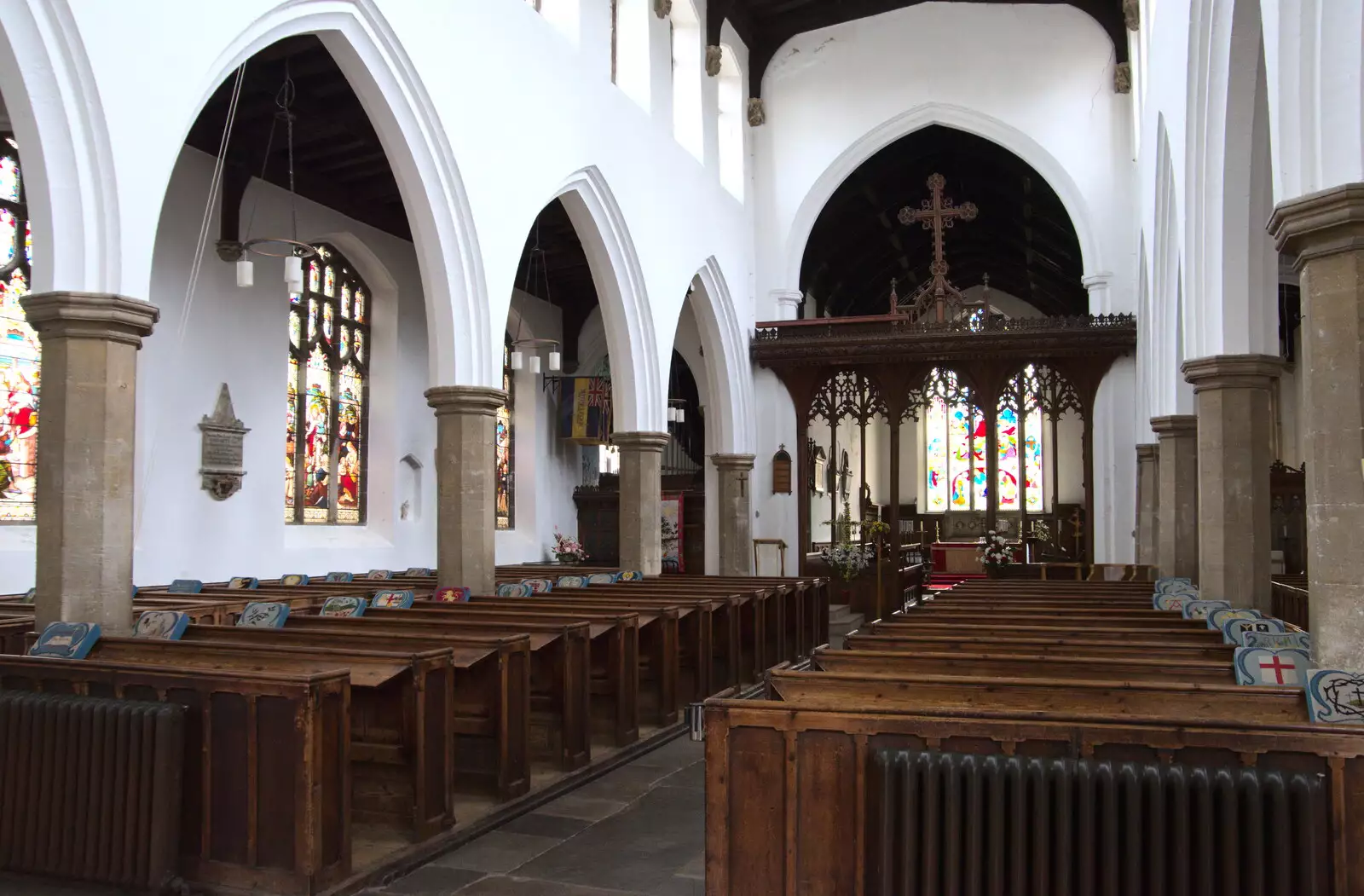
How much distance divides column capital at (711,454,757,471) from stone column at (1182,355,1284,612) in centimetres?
801

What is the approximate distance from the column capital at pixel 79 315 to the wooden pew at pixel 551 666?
66.8 inches

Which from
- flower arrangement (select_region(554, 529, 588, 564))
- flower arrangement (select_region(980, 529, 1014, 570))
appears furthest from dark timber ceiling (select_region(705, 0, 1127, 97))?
flower arrangement (select_region(554, 529, 588, 564))

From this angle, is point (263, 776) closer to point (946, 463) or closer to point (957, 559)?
point (957, 559)

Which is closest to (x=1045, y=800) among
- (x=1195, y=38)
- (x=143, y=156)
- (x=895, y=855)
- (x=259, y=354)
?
(x=895, y=855)

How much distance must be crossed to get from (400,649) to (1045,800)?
9.58 ft

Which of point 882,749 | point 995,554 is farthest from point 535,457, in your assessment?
point 882,749

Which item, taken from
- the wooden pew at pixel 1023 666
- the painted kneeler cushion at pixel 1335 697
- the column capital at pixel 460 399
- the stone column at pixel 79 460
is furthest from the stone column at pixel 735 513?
the painted kneeler cushion at pixel 1335 697

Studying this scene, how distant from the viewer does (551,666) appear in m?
5.85

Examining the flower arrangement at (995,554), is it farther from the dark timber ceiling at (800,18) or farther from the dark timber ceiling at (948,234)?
the dark timber ceiling at (800,18)

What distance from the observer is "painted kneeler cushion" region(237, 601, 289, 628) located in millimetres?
6125

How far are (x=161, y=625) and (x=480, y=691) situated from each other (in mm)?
1623

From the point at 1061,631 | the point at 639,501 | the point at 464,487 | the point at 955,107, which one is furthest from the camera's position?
the point at 955,107

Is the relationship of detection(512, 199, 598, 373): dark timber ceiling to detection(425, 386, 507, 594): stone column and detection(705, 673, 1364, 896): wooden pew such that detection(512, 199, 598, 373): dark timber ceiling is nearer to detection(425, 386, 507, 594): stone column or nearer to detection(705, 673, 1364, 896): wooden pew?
detection(425, 386, 507, 594): stone column

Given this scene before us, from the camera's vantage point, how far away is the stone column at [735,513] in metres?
14.8
